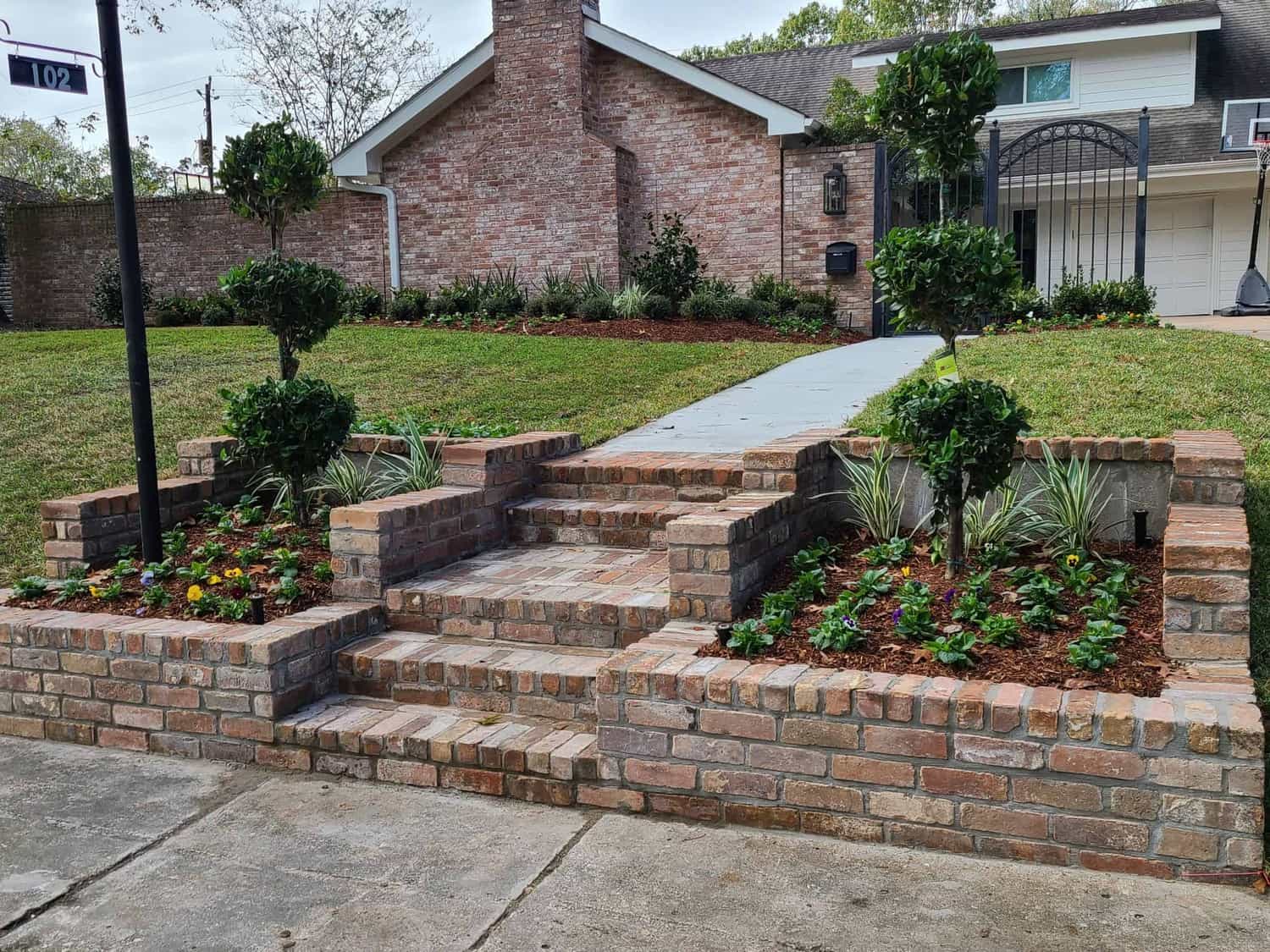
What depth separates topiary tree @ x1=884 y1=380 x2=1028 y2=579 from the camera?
3.96 m

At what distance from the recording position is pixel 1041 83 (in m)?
18.2

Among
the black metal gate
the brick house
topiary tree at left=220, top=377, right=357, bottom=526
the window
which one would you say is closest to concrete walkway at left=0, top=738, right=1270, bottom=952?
topiary tree at left=220, top=377, right=357, bottom=526

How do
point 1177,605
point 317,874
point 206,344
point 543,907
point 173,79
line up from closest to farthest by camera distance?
1. point 543,907
2. point 317,874
3. point 1177,605
4. point 206,344
5. point 173,79

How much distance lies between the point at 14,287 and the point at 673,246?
11880 mm

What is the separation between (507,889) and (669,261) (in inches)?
506

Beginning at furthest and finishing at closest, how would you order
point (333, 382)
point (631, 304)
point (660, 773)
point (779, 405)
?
point (631, 304) → point (333, 382) → point (779, 405) → point (660, 773)

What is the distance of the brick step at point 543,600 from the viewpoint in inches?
164

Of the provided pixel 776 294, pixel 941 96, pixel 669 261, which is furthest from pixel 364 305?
pixel 941 96

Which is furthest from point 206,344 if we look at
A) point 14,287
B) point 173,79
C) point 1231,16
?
point 173,79

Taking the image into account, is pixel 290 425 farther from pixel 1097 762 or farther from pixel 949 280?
pixel 1097 762

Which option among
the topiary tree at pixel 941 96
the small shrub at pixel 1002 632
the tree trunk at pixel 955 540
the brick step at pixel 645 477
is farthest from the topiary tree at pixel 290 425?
the small shrub at pixel 1002 632

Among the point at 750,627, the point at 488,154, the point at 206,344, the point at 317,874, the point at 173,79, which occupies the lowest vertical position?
the point at 317,874

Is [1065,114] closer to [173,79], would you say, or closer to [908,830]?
[908,830]

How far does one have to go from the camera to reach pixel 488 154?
53.1ft
